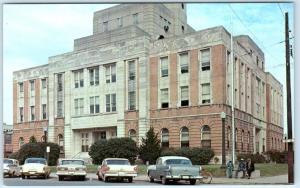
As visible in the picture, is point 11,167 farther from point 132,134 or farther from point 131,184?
point 132,134

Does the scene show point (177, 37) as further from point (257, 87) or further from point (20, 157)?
point (20, 157)

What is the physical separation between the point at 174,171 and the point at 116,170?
1.33m

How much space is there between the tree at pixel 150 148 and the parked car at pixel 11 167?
2815 millimetres

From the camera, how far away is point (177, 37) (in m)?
17.4

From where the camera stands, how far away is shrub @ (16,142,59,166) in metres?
17.3

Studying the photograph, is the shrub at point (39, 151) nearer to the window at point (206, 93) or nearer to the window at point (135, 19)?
the window at point (135, 19)

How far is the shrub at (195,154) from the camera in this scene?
1702 cm

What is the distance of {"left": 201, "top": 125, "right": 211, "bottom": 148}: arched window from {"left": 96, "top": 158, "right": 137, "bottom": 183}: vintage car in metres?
1.67

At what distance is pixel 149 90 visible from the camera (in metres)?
17.4

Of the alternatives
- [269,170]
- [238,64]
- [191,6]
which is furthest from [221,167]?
[191,6]

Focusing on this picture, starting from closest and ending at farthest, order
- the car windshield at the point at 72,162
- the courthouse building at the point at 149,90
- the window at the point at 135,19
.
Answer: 1. the window at the point at 135,19
2. the courthouse building at the point at 149,90
3. the car windshield at the point at 72,162

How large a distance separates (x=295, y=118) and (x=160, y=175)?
10.6 feet

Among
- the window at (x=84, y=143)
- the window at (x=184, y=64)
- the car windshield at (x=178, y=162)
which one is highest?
the window at (x=184, y=64)

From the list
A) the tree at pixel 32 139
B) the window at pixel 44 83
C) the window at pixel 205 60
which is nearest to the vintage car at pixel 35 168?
the tree at pixel 32 139
